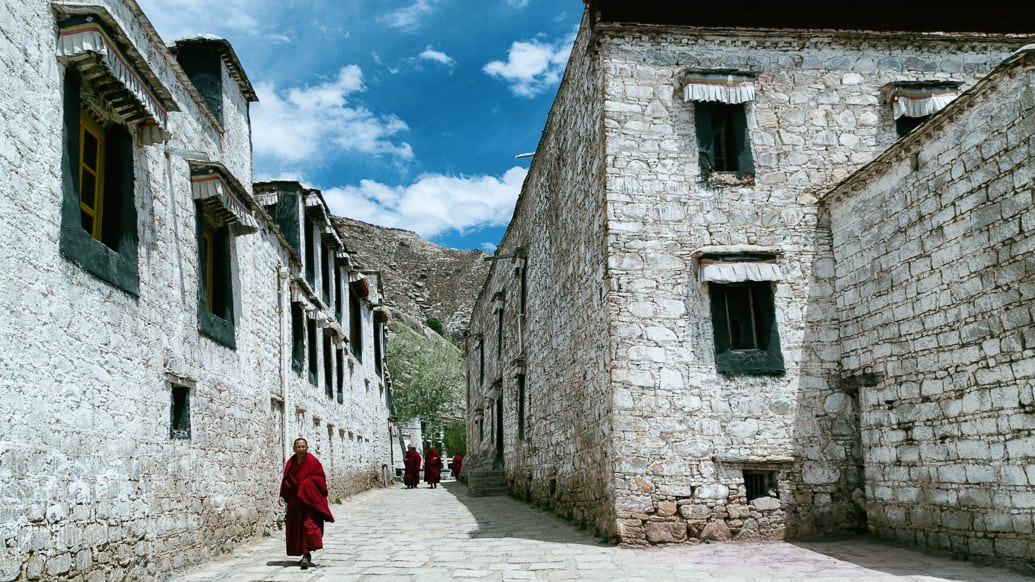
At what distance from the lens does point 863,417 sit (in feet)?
30.0

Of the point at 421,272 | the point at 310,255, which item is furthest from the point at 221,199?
the point at 421,272

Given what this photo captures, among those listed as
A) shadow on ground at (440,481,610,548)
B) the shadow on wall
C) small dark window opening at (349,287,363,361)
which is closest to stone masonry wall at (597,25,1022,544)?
the shadow on wall

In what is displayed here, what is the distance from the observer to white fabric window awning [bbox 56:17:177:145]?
19.0 feet

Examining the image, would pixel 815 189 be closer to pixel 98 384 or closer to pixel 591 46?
pixel 591 46

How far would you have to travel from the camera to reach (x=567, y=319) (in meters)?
12.0

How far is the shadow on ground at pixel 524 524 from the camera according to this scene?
32.1ft

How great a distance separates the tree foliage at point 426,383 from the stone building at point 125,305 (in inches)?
1128

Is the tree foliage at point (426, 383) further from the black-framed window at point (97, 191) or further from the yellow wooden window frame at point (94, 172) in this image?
the yellow wooden window frame at point (94, 172)

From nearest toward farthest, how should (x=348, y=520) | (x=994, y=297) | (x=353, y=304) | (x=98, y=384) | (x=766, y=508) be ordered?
1. (x=98, y=384)
2. (x=994, y=297)
3. (x=766, y=508)
4. (x=348, y=520)
5. (x=353, y=304)

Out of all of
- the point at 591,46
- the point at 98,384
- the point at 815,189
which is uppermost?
the point at 591,46

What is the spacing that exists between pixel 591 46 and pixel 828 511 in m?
6.45

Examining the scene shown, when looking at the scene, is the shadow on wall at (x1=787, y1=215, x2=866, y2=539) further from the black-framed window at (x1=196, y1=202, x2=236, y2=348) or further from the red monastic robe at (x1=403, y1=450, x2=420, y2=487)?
the red monastic robe at (x1=403, y1=450, x2=420, y2=487)

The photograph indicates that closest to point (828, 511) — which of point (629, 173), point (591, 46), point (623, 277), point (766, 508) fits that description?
point (766, 508)

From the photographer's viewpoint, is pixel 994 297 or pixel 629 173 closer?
pixel 994 297
